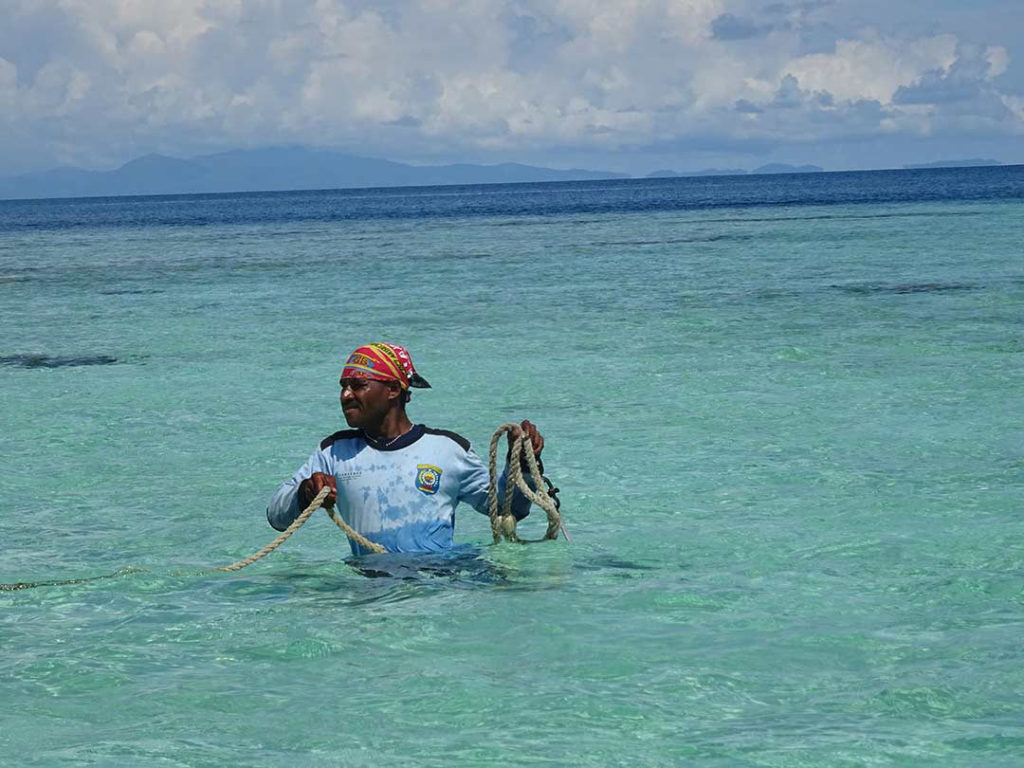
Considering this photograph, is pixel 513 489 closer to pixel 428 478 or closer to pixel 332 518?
pixel 428 478

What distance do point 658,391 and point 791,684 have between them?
886cm

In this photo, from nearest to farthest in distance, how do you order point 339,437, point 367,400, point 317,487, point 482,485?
point 317,487 < point 367,400 < point 339,437 < point 482,485

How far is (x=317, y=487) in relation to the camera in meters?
6.58

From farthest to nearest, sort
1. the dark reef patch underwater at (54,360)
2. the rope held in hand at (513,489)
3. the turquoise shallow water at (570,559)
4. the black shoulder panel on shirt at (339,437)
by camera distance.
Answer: the dark reef patch underwater at (54,360)
the black shoulder panel on shirt at (339,437)
the rope held in hand at (513,489)
the turquoise shallow water at (570,559)

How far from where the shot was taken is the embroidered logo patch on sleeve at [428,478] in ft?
22.2

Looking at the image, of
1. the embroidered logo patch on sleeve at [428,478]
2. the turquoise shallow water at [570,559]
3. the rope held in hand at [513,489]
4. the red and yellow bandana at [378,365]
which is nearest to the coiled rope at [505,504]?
the rope held in hand at [513,489]

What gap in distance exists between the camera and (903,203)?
80750mm

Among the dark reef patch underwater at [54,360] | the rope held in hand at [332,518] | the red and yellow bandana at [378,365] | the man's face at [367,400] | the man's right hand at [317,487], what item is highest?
the red and yellow bandana at [378,365]

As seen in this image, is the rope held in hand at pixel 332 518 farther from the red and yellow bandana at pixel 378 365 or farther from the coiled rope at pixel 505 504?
the red and yellow bandana at pixel 378 365

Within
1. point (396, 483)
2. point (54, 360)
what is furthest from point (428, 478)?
point (54, 360)

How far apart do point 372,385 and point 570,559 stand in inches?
75.7

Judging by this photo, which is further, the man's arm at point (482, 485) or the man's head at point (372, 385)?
the man's arm at point (482, 485)

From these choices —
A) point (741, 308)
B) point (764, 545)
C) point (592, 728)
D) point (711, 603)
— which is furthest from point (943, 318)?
point (592, 728)

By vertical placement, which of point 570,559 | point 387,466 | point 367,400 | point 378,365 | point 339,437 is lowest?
point 570,559
